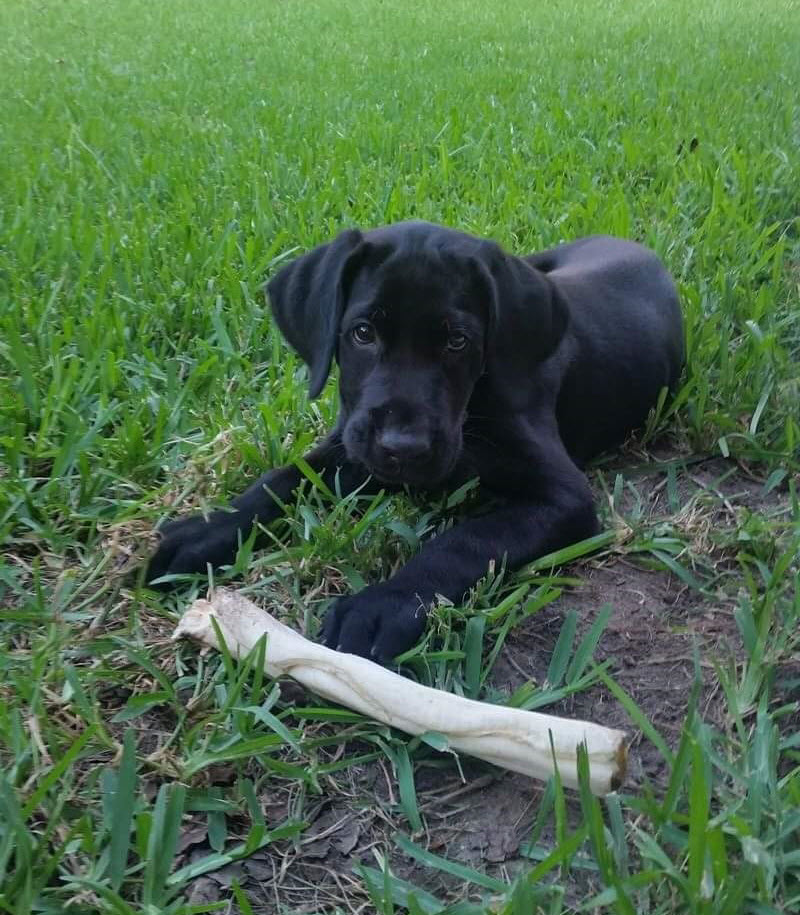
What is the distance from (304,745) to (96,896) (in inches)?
18.4

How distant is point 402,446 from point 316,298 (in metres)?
0.56

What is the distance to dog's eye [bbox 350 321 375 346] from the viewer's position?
2.60 metres

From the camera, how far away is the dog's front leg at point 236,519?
2455 mm

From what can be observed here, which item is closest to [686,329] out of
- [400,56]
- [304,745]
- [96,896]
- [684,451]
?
[684,451]

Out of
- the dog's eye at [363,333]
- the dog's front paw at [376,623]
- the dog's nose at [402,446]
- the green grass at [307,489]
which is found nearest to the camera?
the green grass at [307,489]

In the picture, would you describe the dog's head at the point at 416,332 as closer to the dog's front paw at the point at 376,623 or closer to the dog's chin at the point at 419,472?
the dog's chin at the point at 419,472

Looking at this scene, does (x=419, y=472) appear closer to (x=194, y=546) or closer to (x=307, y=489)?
(x=307, y=489)

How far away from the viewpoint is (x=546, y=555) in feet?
8.19

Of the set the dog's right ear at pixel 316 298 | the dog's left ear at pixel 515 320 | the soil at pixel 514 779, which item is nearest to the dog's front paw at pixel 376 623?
the soil at pixel 514 779

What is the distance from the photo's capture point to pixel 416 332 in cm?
255

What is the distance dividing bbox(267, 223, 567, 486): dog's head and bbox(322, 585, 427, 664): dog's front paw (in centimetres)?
35

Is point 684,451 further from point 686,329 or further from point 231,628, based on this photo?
point 231,628

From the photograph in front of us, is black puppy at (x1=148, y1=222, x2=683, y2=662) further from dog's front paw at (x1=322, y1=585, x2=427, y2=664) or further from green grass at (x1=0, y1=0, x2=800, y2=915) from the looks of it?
green grass at (x1=0, y1=0, x2=800, y2=915)

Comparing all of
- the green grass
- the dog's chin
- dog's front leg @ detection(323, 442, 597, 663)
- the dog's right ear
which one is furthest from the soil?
the dog's right ear
